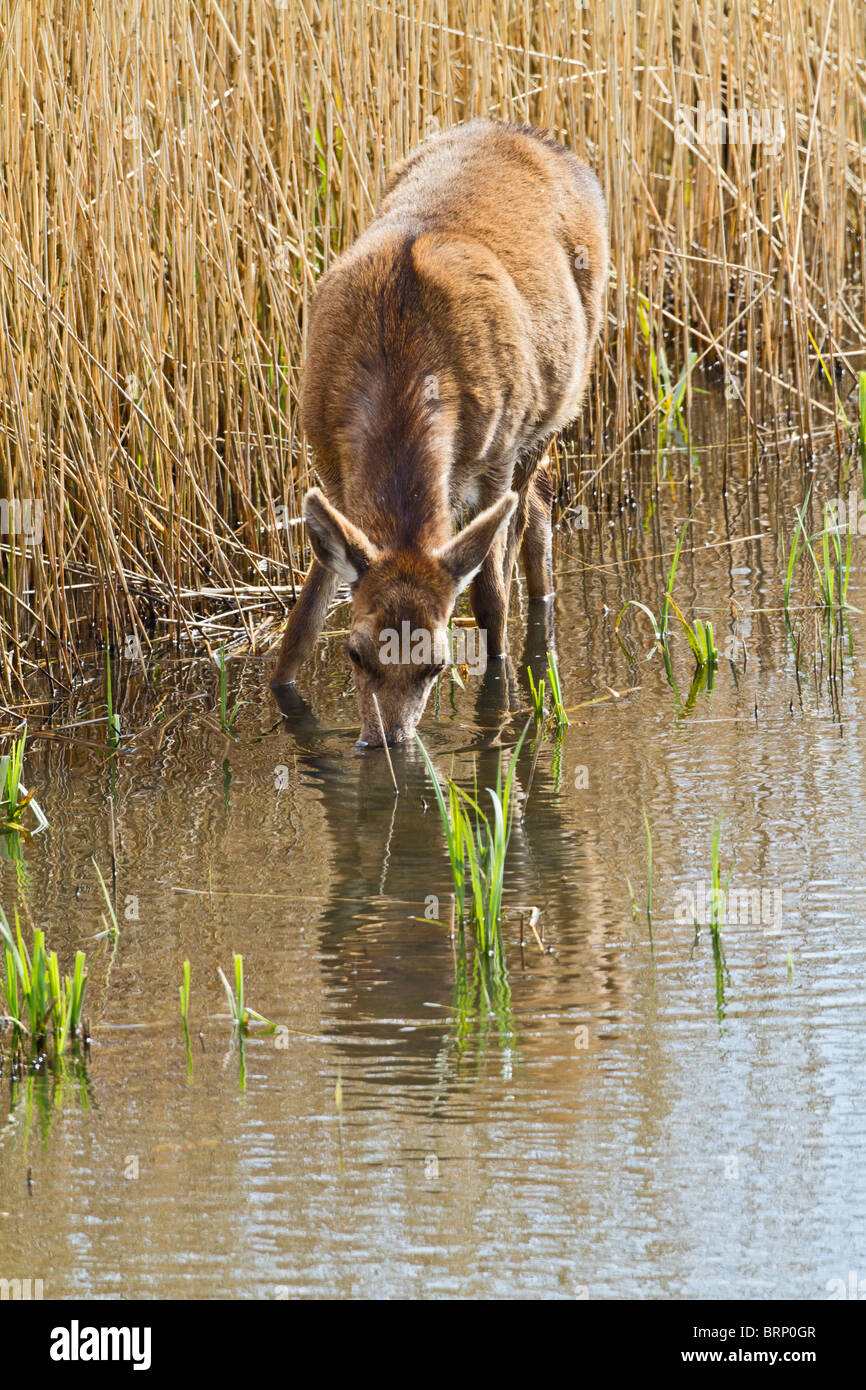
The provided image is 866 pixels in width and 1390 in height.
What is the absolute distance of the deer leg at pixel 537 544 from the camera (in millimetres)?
6793

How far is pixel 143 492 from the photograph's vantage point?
639cm

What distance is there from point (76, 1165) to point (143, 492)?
3724mm

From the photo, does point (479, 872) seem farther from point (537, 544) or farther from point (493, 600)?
point (537, 544)

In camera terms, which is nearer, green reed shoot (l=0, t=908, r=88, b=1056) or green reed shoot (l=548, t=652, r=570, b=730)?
Result: green reed shoot (l=0, t=908, r=88, b=1056)

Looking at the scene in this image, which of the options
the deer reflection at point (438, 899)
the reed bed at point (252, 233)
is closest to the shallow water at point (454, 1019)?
the deer reflection at point (438, 899)

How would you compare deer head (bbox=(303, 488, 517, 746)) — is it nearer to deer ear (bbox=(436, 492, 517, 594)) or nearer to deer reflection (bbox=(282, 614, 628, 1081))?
deer ear (bbox=(436, 492, 517, 594))

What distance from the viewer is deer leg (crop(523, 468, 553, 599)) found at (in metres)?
6.79

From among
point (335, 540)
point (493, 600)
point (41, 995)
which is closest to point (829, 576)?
point (493, 600)

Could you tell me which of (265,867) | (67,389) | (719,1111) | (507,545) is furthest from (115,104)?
(719,1111)

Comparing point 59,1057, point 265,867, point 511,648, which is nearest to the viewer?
point 59,1057

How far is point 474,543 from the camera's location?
5.07m

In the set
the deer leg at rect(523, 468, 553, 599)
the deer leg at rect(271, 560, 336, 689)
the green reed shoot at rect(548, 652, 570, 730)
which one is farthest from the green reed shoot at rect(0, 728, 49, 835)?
the deer leg at rect(523, 468, 553, 599)

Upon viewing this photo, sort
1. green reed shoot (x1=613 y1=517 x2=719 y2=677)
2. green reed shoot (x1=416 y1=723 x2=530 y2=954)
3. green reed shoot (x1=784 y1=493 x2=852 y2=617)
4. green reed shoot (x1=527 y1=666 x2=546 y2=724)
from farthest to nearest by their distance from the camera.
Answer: green reed shoot (x1=784 y1=493 x2=852 y2=617)
green reed shoot (x1=613 y1=517 x2=719 y2=677)
green reed shoot (x1=527 y1=666 x2=546 y2=724)
green reed shoot (x1=416 y1=723 x2=530 y2=954)

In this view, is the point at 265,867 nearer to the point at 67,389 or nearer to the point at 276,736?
the point at 276,736
